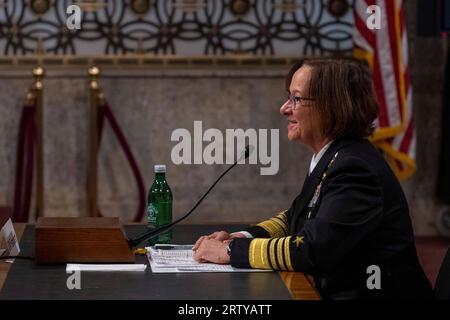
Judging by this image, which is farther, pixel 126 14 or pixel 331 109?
pixel 126 14

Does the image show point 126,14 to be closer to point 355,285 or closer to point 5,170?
point 5,170

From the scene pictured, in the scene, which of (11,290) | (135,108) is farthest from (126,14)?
(11,290)

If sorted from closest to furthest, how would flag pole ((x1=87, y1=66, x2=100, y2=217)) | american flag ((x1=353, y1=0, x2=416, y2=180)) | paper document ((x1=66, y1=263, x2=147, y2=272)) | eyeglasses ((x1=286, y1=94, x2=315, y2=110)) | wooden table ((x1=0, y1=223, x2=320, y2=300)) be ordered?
wooden table ((x1=0, y1=223, x2=320, y2=300))
paper document ((x1=66, y1=263, x2=147, y2=272))
eyeglasses ((x1=286, y1=94, x2=315, y2=110))
american flag ((x1=353, y1=0, x2=416, y2=180))
flag pole ((x1=87, y1=66, x2=100, y2=217))

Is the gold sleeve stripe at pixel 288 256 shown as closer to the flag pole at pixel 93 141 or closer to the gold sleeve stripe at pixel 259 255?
the gold sleeve stripe at pixel 259 255

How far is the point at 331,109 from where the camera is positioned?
9.13 feet

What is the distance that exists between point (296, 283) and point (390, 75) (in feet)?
11.8

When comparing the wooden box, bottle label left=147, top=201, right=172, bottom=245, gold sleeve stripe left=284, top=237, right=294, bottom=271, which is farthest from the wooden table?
bottle label left=147, top=201, right=172, bottom=245

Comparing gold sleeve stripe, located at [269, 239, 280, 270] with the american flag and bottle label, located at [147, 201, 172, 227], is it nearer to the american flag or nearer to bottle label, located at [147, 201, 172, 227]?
bottle label, located at [147, 201, 172, 227]

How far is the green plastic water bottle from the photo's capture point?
3.01 metres

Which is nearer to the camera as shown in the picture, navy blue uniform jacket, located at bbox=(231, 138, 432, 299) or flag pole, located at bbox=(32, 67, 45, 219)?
navy blue uniform jacket, located at bbox=(231, 138, 432, 299)

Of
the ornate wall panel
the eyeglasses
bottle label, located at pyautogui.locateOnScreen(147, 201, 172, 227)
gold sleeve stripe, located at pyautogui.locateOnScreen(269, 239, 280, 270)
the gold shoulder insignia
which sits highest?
the ornate wall panel

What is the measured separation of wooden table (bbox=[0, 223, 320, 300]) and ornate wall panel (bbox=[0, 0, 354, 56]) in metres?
3.60

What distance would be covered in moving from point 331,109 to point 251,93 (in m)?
3.42

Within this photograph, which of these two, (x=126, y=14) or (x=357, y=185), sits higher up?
(x=126, y=14)
